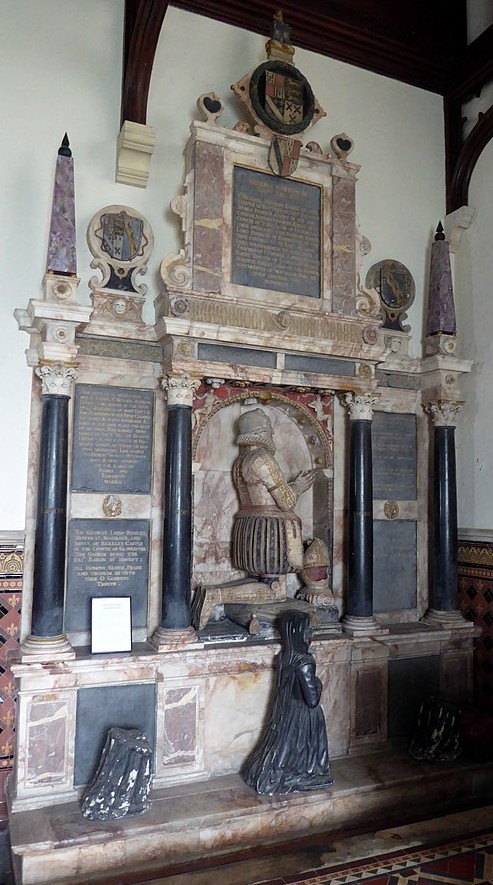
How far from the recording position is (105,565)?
5.14 metres

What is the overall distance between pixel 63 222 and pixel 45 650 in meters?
2.93

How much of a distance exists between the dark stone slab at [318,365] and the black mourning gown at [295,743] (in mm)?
2221

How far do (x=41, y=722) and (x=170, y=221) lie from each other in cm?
393

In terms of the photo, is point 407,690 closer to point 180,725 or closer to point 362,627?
point 362,627

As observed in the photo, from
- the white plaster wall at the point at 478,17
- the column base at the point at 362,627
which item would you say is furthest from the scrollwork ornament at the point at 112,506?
A: the white plaster wall at the point at 478,17

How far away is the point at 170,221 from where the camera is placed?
5.64 m

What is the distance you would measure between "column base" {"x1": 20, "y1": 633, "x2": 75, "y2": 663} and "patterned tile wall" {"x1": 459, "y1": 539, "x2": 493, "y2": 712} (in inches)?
141

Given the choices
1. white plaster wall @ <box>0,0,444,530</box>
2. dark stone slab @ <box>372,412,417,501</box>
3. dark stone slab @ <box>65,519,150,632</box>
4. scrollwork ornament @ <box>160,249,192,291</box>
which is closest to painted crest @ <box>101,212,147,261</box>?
white plaster wall @ <box>0,0,444,530</box>

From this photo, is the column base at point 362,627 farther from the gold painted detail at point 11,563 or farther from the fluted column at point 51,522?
the gold painted detail at point 11,563

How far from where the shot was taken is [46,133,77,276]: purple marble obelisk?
4734 mm

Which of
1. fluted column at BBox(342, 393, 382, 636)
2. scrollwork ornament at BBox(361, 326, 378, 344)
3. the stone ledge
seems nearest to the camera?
the stone ledge

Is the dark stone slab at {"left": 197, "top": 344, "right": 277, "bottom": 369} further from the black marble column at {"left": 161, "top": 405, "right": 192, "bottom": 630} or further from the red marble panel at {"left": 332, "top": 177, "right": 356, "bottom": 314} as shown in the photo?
the red marble panel at {"left": 332, "top": 177, "right": 356, "bottom": 314}

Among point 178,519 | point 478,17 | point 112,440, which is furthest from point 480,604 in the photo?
point 478,17

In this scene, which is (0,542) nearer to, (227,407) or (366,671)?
(227,407)
